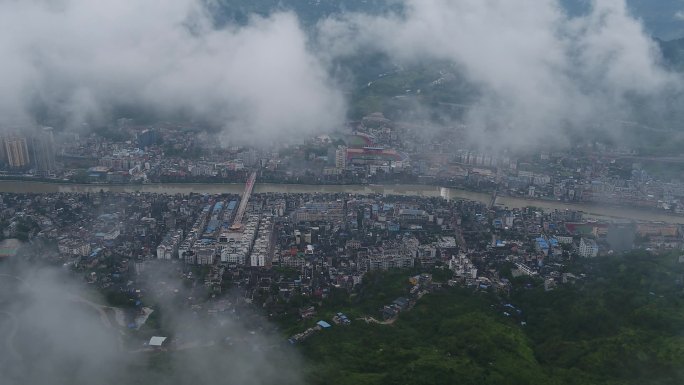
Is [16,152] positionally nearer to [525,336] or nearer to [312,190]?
[312,190]

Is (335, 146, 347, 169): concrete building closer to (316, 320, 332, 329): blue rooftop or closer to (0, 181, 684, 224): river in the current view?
(0, 181, 684, 224): river

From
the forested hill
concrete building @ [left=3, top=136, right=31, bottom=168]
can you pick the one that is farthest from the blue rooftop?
concrete building @ [left=3, top=136, right=31, bottom=168]

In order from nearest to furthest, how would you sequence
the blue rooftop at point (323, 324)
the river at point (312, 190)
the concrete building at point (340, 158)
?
the blue rooftop at point (323, 324) < the river at point (312, 190) < the concrete building at point (340, 158)

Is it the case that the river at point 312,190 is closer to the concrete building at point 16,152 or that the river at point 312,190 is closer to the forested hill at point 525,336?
the concrete building at point 16,152

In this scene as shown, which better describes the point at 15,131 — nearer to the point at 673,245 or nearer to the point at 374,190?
the point at 374,190

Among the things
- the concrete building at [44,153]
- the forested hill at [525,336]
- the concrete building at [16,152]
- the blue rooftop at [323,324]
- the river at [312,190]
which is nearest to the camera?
the forested hill at [525,336]

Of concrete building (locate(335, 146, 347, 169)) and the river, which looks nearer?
the river

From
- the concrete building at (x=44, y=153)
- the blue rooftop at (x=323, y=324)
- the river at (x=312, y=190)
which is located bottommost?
the blue rooftop at (x=323, y=324)

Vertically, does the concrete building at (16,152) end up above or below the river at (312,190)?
above

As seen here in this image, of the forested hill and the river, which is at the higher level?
the river

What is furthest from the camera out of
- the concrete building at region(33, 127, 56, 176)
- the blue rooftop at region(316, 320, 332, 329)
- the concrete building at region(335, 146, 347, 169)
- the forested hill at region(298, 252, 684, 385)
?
the concrete building at region(335, 146, 347, 169)

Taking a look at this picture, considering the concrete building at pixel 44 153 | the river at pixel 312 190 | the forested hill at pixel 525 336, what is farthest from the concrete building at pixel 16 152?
the forested hill at pixel 525 336
